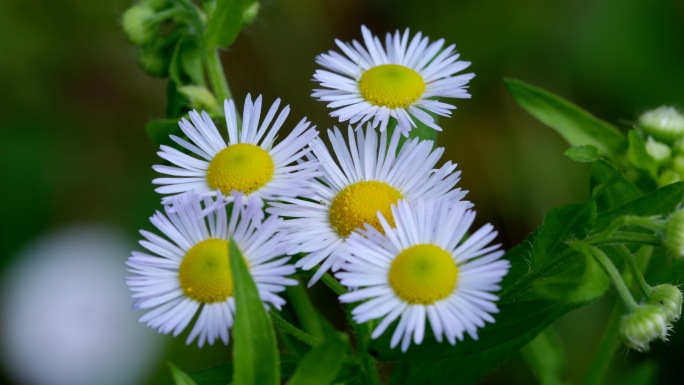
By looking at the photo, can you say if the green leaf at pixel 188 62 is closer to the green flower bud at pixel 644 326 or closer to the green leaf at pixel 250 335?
the green leaf at pixel 250 335

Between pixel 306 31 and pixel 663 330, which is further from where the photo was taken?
pixel 306 31

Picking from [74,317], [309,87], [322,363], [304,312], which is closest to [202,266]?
[322,363]

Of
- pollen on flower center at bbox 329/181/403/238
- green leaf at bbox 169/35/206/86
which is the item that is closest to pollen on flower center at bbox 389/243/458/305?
pollen on flower center at bbox 329/181/403/238

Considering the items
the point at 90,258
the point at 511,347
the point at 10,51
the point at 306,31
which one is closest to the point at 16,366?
the point at 90,258

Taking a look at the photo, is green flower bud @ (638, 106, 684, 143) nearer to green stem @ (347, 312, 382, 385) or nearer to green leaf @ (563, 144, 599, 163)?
green leaf @ (563, 144, 599, 163)

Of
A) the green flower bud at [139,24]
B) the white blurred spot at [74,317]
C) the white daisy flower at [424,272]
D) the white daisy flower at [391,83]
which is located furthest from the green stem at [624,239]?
the white blurred spot at [74,317]

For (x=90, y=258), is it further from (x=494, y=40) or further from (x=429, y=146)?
(x=429, y=146)
